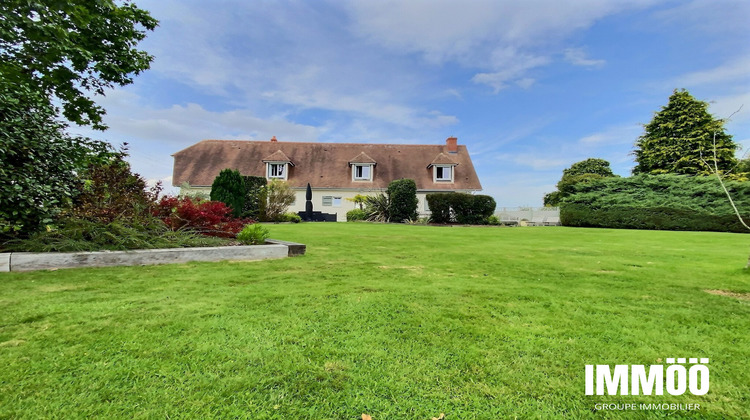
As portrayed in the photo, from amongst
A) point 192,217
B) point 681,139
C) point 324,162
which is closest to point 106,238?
point 192,217

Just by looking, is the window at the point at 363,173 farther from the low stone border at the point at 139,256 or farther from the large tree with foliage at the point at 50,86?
the low stone border at the point at 139,256

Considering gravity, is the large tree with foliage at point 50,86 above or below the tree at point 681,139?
below

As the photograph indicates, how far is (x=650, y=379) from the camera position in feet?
6.04

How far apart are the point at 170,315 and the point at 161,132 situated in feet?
46.5

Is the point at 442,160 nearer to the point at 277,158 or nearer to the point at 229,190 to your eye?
the point at 277,158

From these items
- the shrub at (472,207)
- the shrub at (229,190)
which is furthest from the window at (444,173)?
the shrub at (229,190)

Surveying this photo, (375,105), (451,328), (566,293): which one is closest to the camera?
(451,328)

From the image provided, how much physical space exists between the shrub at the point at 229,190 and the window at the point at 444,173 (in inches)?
683

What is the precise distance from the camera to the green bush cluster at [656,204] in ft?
60.6

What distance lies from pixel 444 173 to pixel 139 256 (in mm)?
25556

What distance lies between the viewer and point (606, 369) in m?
1.92

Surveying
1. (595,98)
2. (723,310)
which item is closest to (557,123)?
(595,98)

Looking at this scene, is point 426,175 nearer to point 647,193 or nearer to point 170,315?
point 647,193

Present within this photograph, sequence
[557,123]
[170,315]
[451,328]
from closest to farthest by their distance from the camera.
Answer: [451,328]
[170,315]
[557,123]
